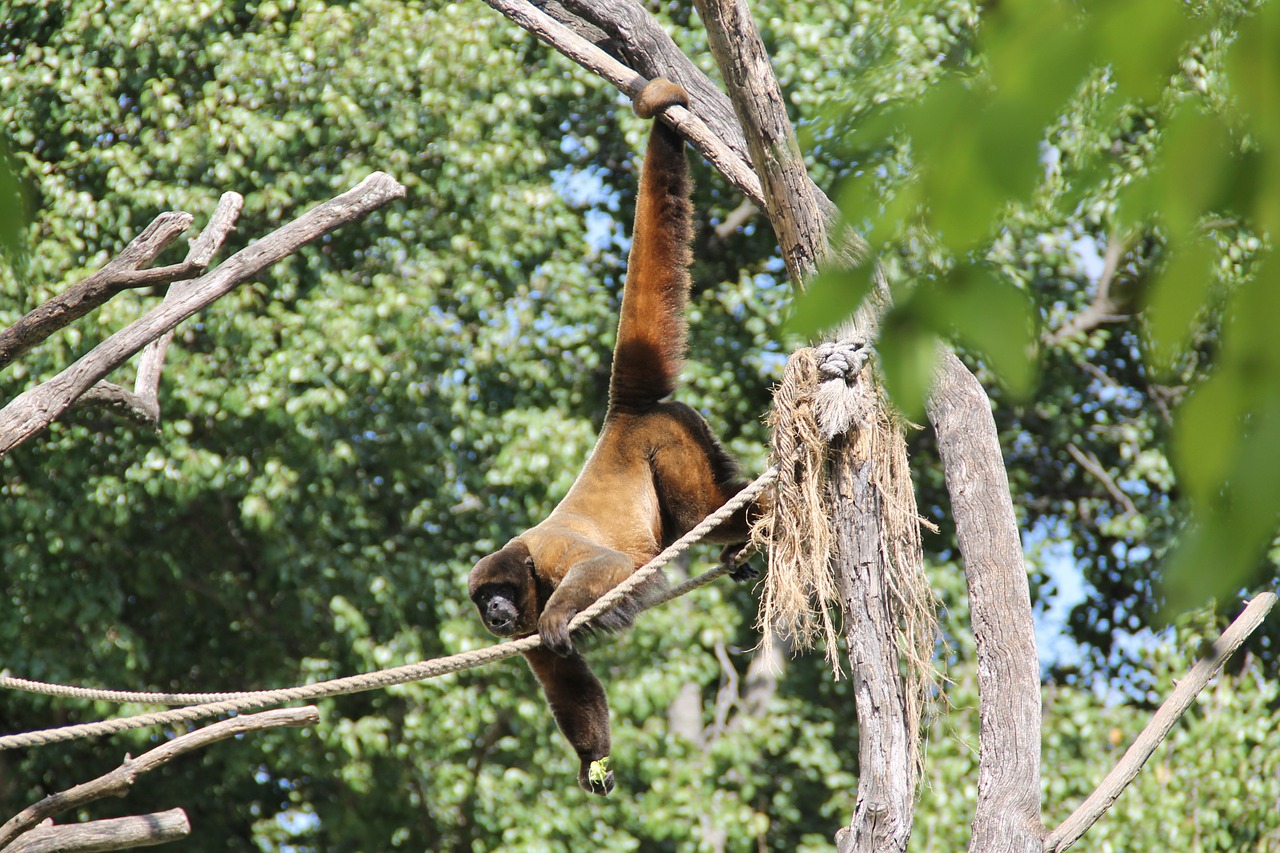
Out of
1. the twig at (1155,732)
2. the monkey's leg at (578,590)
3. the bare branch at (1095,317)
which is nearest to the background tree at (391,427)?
the bare branch at (1095,317)

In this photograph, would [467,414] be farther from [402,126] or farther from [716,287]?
[716,287]

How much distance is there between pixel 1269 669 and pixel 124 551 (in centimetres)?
787

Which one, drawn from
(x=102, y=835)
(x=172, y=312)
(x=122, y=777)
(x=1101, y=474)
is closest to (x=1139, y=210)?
(x=172, y=312)

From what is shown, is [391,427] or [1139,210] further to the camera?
[391,427]

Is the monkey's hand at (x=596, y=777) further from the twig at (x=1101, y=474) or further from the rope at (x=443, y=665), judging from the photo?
the twig at (x=1101, y=474)

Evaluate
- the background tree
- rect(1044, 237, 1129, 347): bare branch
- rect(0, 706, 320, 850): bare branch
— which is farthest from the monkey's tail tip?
rect(1044, 237, 1129, 347): bare branch

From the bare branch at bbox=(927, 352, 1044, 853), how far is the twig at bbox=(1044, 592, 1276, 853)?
9.9 inches

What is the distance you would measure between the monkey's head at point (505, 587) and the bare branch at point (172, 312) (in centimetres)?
165

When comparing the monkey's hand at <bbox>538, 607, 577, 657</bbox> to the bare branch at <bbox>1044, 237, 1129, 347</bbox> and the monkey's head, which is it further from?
the bare branch at <bbox>1044, 237, 1129, 347</bbox>

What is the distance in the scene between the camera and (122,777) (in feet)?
15.6

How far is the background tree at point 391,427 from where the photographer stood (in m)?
7.27

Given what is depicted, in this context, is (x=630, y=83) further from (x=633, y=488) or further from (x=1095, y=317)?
(x=1095, y=317)

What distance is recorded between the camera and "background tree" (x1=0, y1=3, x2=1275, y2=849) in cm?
727

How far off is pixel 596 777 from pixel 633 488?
1072 millimetres
